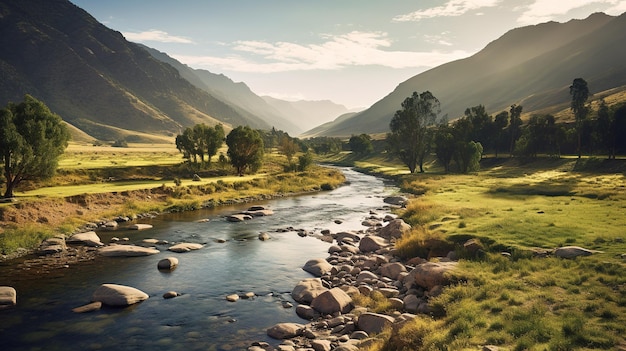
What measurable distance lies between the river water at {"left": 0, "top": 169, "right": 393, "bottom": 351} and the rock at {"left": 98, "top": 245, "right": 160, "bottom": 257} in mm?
941

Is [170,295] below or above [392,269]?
below

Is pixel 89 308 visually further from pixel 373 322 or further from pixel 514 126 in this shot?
pixel 514 126

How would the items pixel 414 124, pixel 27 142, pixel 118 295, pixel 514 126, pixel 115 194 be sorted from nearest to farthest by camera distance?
pixel 118 295 → pixel 27 142 → pixel 115 194 → pixel 414 124 → pixel 514 126

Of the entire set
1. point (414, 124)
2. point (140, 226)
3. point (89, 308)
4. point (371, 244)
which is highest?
point (414, 124)

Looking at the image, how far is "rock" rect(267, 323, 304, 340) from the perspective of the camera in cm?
2089

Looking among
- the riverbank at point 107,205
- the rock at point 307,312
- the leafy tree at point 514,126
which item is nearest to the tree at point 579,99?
the leafy tree at point 514,126

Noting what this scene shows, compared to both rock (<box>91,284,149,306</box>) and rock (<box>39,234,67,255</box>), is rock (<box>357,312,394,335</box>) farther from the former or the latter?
rock (<box>39,234,67,255</box>)

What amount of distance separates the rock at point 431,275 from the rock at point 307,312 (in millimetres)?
6881

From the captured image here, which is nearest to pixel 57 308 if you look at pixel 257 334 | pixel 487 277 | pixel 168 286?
pixel 168 286

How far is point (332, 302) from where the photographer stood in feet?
79.2

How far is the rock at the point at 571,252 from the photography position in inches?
1005

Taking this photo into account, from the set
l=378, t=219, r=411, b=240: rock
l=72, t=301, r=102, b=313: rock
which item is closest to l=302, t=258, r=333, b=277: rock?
l=378, t=219, r=411, b=240: rock

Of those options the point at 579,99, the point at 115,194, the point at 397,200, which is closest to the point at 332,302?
the point at 115,194

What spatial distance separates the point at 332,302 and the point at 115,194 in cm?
4561
